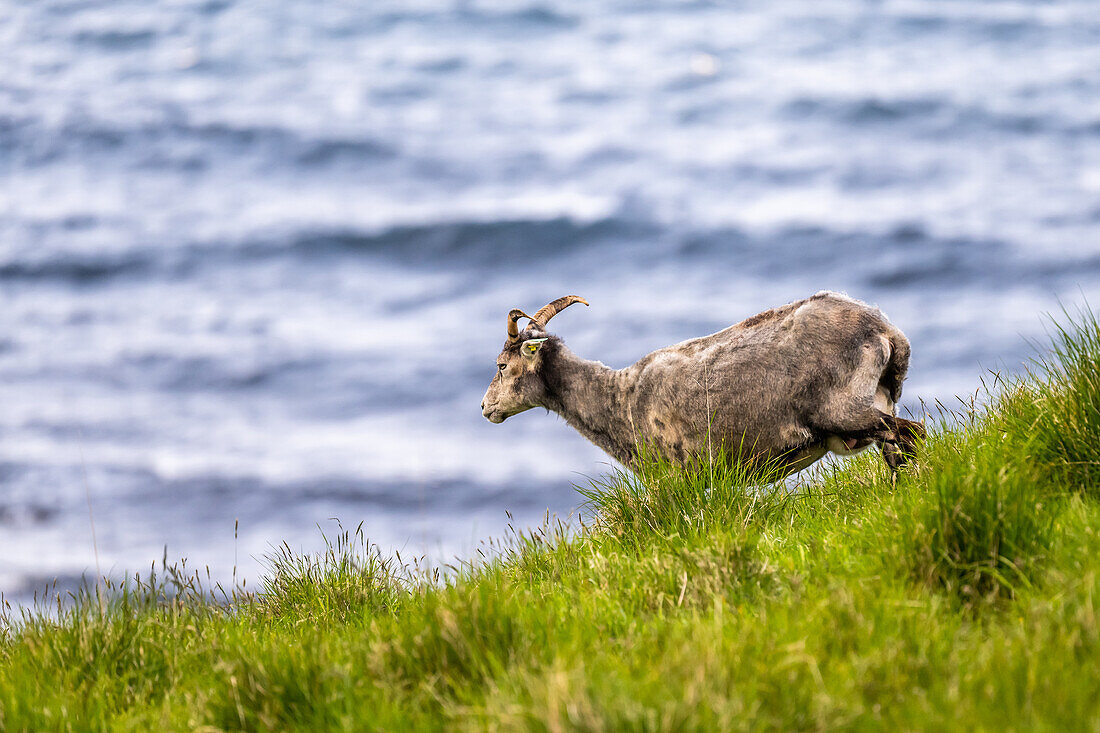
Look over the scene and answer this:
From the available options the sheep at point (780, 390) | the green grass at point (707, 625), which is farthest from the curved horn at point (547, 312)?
the green grass at point (707, 625)

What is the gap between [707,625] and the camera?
466 cm

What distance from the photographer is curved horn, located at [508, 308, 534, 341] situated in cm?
895

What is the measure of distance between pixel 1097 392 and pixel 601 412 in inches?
161

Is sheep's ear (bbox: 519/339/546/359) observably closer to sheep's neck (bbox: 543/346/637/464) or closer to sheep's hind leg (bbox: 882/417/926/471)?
sheep's neck (bbox: 543/346/637/464)

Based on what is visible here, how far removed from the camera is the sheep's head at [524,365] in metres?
9.13

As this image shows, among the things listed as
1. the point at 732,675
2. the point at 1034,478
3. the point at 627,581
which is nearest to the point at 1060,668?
the point at 732,675

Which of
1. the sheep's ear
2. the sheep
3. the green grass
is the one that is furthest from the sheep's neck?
the green grass

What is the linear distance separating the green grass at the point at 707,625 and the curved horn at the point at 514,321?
2.42m

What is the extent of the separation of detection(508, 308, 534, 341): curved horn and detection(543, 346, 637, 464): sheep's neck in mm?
418

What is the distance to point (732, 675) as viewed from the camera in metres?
4.11

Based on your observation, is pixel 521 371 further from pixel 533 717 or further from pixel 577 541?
pixel 533 717

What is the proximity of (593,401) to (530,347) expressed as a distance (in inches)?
28.6

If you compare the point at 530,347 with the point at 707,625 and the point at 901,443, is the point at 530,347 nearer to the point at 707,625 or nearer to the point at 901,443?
the point at 901,443

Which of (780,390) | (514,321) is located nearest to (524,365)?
(514,321)
